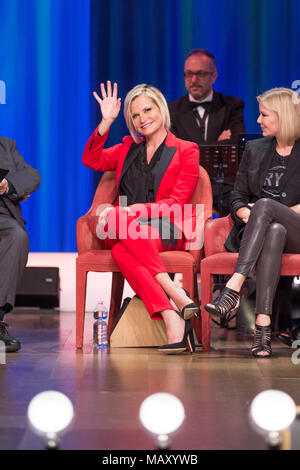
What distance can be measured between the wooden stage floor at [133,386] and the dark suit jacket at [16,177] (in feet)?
2.18

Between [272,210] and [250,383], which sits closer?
[250,383]

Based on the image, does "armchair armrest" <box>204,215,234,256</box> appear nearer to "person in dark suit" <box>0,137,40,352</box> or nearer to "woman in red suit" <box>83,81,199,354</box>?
"woman in red suit" <box>83,81,199,354</box>

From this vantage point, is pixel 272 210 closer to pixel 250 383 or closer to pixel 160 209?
pixel 160 209

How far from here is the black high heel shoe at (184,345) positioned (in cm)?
318

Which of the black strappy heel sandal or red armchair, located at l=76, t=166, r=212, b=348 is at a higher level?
red armchair, located at l=76, t=166, r=212, b=348

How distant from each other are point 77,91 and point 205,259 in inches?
123

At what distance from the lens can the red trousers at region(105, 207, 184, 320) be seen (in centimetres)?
327

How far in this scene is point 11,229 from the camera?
11.3 feet

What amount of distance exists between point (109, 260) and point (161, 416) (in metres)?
2.05

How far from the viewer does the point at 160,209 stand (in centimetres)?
350

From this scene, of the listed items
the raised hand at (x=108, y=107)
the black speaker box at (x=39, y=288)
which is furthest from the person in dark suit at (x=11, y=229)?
the black speaker box at (x=39, y=288)

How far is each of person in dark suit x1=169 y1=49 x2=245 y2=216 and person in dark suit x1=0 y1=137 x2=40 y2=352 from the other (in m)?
1.76

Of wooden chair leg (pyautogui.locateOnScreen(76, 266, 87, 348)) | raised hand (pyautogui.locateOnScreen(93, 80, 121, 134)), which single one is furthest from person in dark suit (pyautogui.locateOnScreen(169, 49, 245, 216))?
wooden chair leg (pyautogui.locateOnScreen(76, 266, 87, 348))
